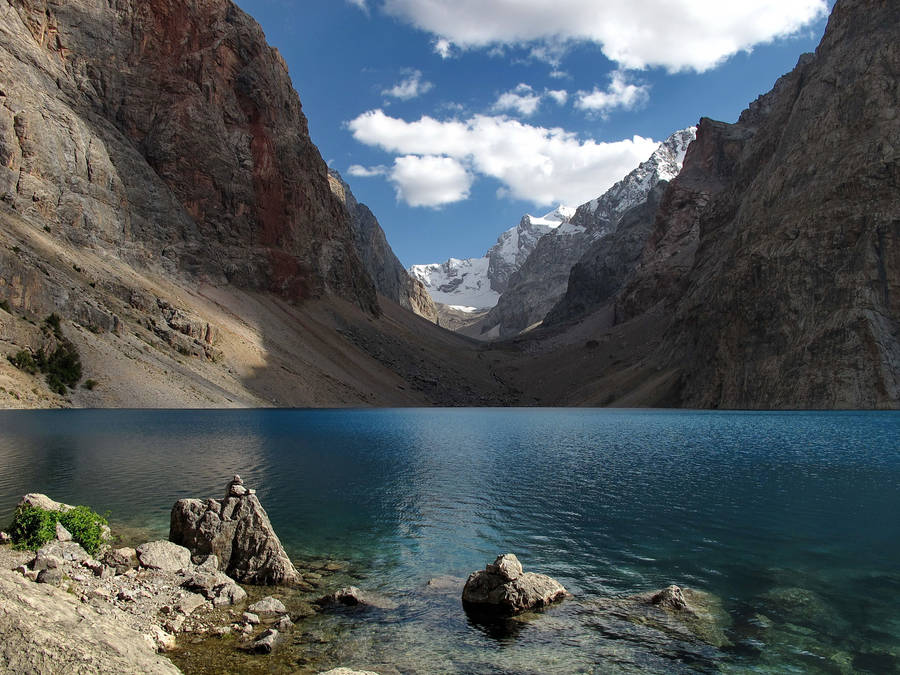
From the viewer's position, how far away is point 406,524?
2127 centimetres

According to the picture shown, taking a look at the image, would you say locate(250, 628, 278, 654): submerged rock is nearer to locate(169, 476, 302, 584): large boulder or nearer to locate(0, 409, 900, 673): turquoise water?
locate(0, 409, 900, 673): turquoise water

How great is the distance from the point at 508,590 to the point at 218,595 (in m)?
6.58

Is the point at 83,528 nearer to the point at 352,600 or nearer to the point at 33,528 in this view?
the point at 33,528

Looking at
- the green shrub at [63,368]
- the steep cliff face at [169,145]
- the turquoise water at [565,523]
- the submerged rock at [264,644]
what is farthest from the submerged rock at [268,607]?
the steep cliff face at [169,145]

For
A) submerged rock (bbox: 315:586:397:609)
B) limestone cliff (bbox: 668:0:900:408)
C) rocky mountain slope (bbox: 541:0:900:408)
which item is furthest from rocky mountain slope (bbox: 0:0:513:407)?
submerged rock (bbox: 315:586:397:609)

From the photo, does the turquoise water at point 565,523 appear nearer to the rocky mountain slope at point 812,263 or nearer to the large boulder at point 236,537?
the large boulder at point 236,537

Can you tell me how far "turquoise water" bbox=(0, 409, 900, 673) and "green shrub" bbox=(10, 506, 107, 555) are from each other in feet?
12.1

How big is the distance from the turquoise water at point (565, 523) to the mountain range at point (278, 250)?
1285 inches

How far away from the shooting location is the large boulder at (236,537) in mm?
15312

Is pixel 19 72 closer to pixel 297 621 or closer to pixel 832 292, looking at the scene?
pixel 297 621

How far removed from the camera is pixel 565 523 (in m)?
21.1

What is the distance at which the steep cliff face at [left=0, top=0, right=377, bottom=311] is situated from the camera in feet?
291

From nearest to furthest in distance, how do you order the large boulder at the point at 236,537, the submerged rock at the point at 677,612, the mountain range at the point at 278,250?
the submerged rock at the point at 677,612
the large boulder at the point at 236,537
the mountain range at the point at 278,250

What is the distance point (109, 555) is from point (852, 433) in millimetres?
50877
